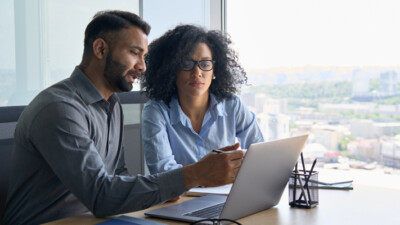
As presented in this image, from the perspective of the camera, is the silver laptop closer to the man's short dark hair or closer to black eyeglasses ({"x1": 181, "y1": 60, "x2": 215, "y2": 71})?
the man's short dark hair

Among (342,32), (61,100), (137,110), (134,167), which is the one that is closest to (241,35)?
(342,32)

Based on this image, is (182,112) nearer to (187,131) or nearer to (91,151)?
(187,131)

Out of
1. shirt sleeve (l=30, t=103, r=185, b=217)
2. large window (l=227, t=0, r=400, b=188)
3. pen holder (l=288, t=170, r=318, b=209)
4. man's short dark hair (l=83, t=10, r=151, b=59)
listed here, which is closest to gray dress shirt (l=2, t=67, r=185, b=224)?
shirt sleeve (l=30, t=103, r=185, b=217)

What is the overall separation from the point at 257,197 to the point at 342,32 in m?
2.06

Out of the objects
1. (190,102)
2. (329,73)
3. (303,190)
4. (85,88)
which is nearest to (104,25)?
(85,88)

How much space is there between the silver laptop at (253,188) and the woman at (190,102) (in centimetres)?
60

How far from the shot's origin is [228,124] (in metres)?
2.41

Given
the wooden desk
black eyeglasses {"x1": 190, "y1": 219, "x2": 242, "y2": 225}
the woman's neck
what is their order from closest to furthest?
1. black eyeglasses {"x1": 190, "y1": 219, "x2": 242, "y2": 225}
2. the wooden desk
3. the woman's neck

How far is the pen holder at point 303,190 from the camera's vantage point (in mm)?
1531

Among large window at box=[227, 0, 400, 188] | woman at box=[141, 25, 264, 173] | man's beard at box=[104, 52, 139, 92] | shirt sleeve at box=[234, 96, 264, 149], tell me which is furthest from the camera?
large window at box=[227, 0, 400, 188]

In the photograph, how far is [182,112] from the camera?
90.8 inches

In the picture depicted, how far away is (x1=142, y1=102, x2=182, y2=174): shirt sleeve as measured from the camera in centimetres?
204

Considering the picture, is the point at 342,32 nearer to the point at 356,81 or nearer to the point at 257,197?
the point at 356,81

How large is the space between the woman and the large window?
2.60 feet
